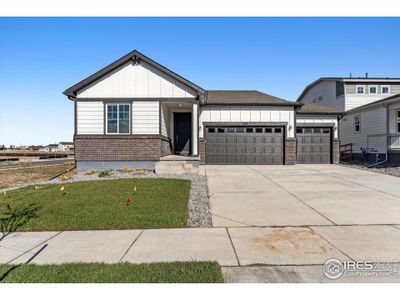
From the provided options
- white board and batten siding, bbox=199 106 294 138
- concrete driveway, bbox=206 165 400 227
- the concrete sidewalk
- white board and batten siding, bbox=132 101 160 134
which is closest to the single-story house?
white board and batten siding, bbox=199 106 294 138

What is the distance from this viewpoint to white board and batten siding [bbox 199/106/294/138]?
15586mm

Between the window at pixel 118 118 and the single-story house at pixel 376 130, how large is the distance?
55.9ft

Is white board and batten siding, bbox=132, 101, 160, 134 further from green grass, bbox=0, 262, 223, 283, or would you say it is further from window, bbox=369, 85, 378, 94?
window, bbox=369, 85, 378, 94

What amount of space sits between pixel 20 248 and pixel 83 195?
3.31m

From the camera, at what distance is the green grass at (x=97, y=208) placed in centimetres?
489

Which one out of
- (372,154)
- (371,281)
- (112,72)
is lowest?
(371,281)

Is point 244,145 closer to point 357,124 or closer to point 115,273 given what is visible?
point 357,124

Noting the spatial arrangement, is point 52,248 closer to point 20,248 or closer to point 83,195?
point 20,248

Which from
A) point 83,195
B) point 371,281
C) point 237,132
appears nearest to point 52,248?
point 83,195

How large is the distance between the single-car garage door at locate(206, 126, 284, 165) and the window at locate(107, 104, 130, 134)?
5465mm

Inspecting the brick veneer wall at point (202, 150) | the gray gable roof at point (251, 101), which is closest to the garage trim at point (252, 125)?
the brick veneer wall at point (202, 150)

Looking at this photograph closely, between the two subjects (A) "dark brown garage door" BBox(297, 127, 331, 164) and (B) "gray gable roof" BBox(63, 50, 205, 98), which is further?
(A) "dark brown garage door" BBox(297, 127, 331, 164)

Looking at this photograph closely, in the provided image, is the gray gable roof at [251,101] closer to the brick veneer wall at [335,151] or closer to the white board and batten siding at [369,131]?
the brick veneer wall at [335,151]

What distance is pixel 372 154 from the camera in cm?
1759
